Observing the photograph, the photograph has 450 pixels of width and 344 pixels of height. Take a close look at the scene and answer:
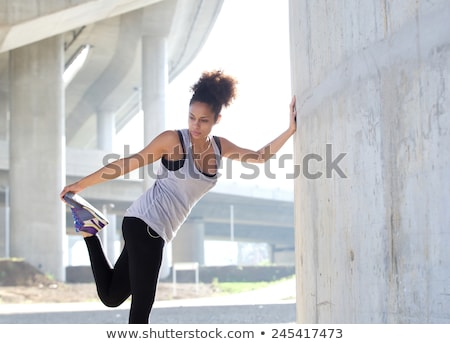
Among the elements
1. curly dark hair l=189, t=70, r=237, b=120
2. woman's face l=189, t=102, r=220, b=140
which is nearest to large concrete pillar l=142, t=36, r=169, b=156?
curly dark hair l=189, t=70, r=237, b=120

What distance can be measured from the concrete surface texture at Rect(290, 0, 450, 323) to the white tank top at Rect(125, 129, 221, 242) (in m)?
0.72

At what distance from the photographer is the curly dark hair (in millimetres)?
5102

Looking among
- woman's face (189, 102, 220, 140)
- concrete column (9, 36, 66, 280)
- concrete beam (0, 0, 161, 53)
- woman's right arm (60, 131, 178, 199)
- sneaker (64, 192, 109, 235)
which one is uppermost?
concrete beam (0, 0, 161, 53)

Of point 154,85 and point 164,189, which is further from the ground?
point 154,85

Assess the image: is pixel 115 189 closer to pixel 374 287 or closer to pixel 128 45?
pixel 128 45

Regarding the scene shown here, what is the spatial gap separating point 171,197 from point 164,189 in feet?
0.20

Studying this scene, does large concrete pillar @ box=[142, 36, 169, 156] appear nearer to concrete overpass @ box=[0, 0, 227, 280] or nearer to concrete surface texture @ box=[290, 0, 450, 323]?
concrete overpass @ box=[0, 0, 227, 280]

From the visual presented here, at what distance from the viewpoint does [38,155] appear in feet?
124

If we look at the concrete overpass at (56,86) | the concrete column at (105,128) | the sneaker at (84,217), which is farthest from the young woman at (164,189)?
the concrete column at (105,128)

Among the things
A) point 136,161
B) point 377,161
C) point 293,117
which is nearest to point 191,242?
point 293,117

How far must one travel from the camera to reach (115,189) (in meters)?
48.3

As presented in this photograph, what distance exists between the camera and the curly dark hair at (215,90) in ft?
16.7

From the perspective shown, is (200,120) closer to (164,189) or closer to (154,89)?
(164,189)

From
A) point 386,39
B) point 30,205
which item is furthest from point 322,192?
point 30,205
